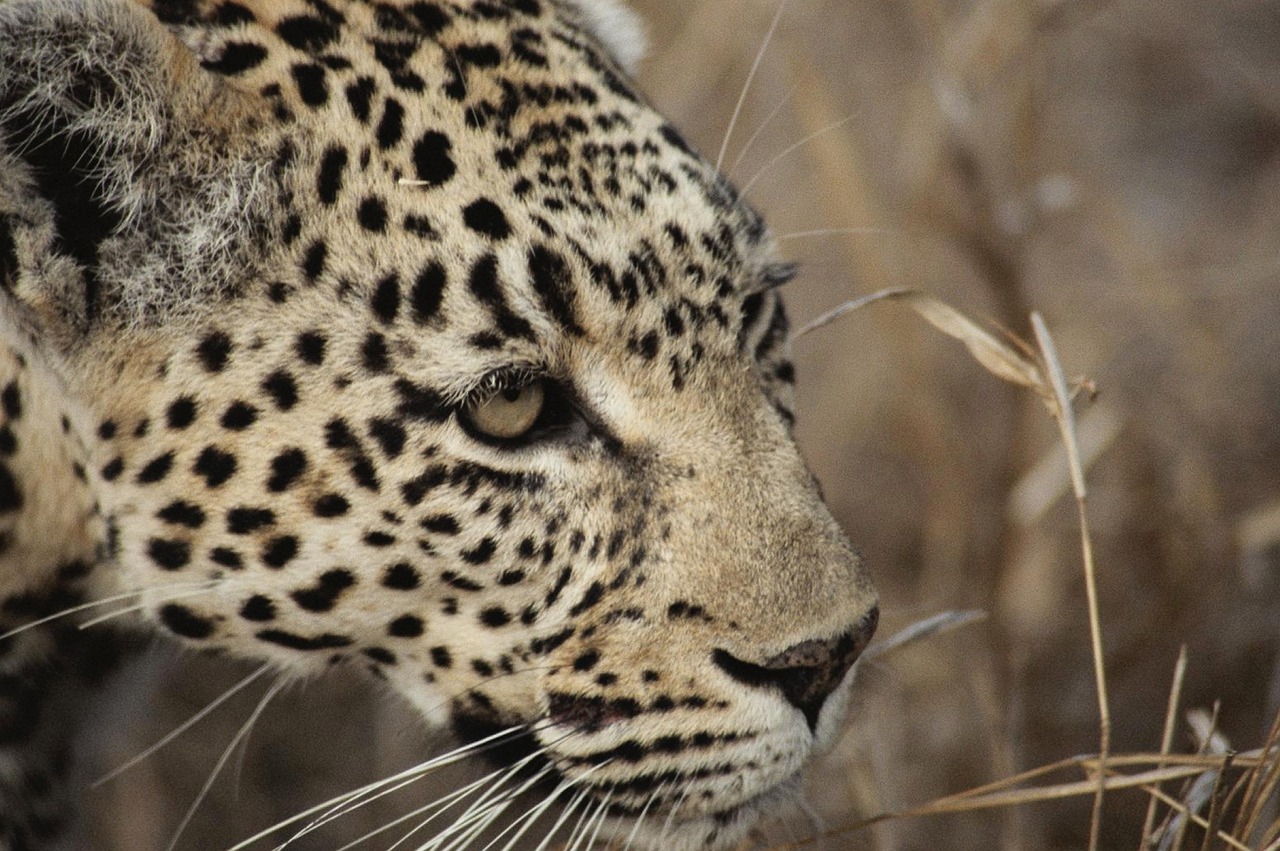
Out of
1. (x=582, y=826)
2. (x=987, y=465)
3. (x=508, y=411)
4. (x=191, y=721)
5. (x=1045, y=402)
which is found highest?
(x=508, y=411)

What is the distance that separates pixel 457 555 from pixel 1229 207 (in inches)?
236

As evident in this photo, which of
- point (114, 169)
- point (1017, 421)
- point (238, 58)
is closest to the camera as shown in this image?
point (114, 169)

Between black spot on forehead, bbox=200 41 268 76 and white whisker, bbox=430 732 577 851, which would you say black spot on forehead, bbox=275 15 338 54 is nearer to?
black spot on forehead, bbox=200 41 268 76

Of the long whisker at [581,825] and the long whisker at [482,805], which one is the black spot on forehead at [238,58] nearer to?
the long whisker at [482,805]

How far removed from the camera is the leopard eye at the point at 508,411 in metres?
2.74

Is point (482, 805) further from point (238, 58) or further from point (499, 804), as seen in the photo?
point (238, 58)

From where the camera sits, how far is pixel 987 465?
606 cm

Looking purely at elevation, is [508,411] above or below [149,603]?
above

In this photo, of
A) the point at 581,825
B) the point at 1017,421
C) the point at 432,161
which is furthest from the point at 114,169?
the point at 1017,421

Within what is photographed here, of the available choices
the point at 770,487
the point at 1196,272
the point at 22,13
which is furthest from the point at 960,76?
the point at 22,13

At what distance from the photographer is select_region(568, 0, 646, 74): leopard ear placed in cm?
359

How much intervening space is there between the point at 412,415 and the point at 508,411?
7.2 inches

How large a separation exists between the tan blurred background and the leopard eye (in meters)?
1.08

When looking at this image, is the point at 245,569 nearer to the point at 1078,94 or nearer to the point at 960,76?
the point at 960,76
